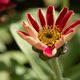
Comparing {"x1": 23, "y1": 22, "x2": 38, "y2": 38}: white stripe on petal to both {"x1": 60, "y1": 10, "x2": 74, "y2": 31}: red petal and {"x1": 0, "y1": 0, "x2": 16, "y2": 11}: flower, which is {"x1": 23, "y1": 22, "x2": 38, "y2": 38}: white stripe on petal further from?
{"x1": 0, "y1": 0, "x2": 16, "y2": 11}: flower

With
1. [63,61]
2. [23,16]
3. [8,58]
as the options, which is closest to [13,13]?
[23,16]

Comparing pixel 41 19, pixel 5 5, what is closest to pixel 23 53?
pixel 5 5

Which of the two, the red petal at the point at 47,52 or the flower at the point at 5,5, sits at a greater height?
the flower at the point at 5,5

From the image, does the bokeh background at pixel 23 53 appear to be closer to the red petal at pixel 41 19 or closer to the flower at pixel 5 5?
the flower at pixel 5 5

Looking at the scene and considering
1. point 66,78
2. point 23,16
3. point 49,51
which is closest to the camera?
point 49,51

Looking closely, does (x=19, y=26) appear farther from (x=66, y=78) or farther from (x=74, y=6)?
(x=74, y=6)

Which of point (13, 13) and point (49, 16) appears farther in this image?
point (13, 13)

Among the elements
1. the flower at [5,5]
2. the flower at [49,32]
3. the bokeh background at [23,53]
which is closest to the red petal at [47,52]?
the flower at [49,32]

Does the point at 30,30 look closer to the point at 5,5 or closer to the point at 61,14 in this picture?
the point at 61,14

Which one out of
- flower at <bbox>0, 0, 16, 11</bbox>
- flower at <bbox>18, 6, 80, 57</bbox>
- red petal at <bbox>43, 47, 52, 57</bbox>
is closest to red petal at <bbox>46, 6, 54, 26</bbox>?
flower at <bbox>18, 6, 80, 57</bbox>
